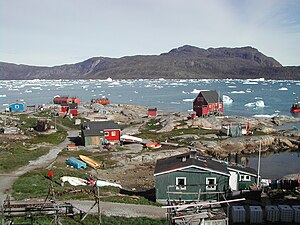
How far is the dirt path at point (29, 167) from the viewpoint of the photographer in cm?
2283

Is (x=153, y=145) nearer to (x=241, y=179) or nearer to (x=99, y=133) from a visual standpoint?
(x=99, y=133)

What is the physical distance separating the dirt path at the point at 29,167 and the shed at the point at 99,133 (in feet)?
9.79

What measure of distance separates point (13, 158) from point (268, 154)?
30697mm

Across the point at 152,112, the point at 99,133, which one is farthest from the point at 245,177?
the point at 152,112

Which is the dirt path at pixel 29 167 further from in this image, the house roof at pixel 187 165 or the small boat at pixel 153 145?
the small boat at pixel 153 145

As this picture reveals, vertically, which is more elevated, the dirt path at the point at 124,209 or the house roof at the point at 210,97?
the house roof at the point at 210,97

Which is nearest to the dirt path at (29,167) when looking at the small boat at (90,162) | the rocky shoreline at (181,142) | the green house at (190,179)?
the small boat at (90,162)

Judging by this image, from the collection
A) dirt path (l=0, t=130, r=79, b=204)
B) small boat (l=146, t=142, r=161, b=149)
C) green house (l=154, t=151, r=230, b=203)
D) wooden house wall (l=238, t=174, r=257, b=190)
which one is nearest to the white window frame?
wooden house wall (l=238, t=174, r=257, b=190)

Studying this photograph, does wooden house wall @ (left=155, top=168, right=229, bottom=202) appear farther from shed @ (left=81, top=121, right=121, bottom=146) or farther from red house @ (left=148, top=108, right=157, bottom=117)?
red house @ (left=148, top=108, right=157, bottom=117)

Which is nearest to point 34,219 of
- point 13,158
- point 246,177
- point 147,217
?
point 147,217

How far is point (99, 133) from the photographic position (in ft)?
134

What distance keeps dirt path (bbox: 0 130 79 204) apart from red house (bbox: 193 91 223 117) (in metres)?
29.4

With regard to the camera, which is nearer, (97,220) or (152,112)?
(97,220)

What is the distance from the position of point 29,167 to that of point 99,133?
1196 centimetres
